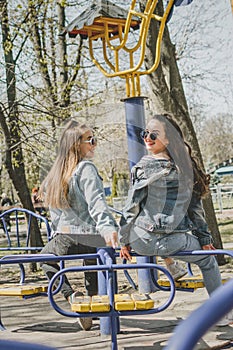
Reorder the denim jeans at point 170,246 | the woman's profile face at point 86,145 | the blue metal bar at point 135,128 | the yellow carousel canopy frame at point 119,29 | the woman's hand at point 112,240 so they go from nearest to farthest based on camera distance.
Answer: the woman's hand at point 112,240 < the denim jeans at point 170,246 < the woman's profile face at point 86,145 < the blue metal bar at point 135,128 < the yellow carousel canopy frame at point 119,29

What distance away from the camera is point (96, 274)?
515cm

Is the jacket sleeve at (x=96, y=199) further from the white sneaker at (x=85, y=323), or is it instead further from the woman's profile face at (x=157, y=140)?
the white sneaker at (x=85, y=323)

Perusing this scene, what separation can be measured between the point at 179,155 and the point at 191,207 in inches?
15.3

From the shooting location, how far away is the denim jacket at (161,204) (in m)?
4.47

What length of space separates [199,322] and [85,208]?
12.4 ft

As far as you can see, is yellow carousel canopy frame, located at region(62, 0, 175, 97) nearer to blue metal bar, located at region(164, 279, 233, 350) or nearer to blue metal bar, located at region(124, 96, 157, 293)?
blue metal bar, located at region(124, 96, 157, 293)

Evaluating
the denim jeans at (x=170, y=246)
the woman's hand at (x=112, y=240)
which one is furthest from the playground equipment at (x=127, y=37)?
the woman's hand at (x=112, y=240)

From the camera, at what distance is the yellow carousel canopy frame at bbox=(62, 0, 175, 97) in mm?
6797

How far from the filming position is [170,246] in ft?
14.6

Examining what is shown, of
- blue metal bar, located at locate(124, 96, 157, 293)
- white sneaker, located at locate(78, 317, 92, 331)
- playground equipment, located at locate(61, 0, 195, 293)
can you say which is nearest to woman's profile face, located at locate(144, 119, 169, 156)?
white sneaker, located at locate(78, 317, 92, 331)

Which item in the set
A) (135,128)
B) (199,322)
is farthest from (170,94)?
(199,322)

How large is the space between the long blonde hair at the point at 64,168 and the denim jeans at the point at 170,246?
627 millimetres

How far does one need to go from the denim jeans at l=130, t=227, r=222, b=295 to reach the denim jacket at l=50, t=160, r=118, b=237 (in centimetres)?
19

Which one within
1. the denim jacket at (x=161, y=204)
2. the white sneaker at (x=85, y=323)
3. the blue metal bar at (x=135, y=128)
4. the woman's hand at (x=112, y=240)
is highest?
the blue metal bar at (x=135, y=128)
